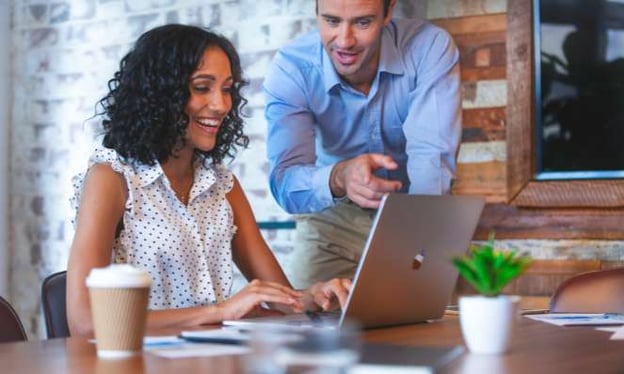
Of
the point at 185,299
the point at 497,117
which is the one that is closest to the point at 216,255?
the point at 185,299

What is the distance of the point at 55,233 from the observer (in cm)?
425

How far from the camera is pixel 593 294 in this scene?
2.57 meters

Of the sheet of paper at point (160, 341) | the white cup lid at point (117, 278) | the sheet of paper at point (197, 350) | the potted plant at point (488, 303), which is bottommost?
the sheet of paper at point (160, 341)

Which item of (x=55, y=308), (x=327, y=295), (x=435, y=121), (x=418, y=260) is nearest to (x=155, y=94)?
(x=55, y=308)

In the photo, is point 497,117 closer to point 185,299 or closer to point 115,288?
point 185,299

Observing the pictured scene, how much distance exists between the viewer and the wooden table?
140 centimetres

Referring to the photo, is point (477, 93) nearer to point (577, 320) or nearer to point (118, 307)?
point (577, 320)

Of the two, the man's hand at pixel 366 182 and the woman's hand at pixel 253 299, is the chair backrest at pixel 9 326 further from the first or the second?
the man's hand at pixel 366 182

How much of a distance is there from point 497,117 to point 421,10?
0.46 metres

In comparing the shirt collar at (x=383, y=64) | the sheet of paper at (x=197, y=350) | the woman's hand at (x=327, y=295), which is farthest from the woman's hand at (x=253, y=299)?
the shirt collar at (x=383, y=64)

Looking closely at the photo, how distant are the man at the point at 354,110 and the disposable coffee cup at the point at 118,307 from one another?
1463 millimetres

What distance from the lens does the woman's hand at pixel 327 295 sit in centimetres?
212

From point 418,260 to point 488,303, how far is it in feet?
1.15

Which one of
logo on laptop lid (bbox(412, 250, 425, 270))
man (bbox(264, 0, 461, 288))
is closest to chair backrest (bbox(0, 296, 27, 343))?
logo on laptop lid (bbox(412, 250, 425, 270))
